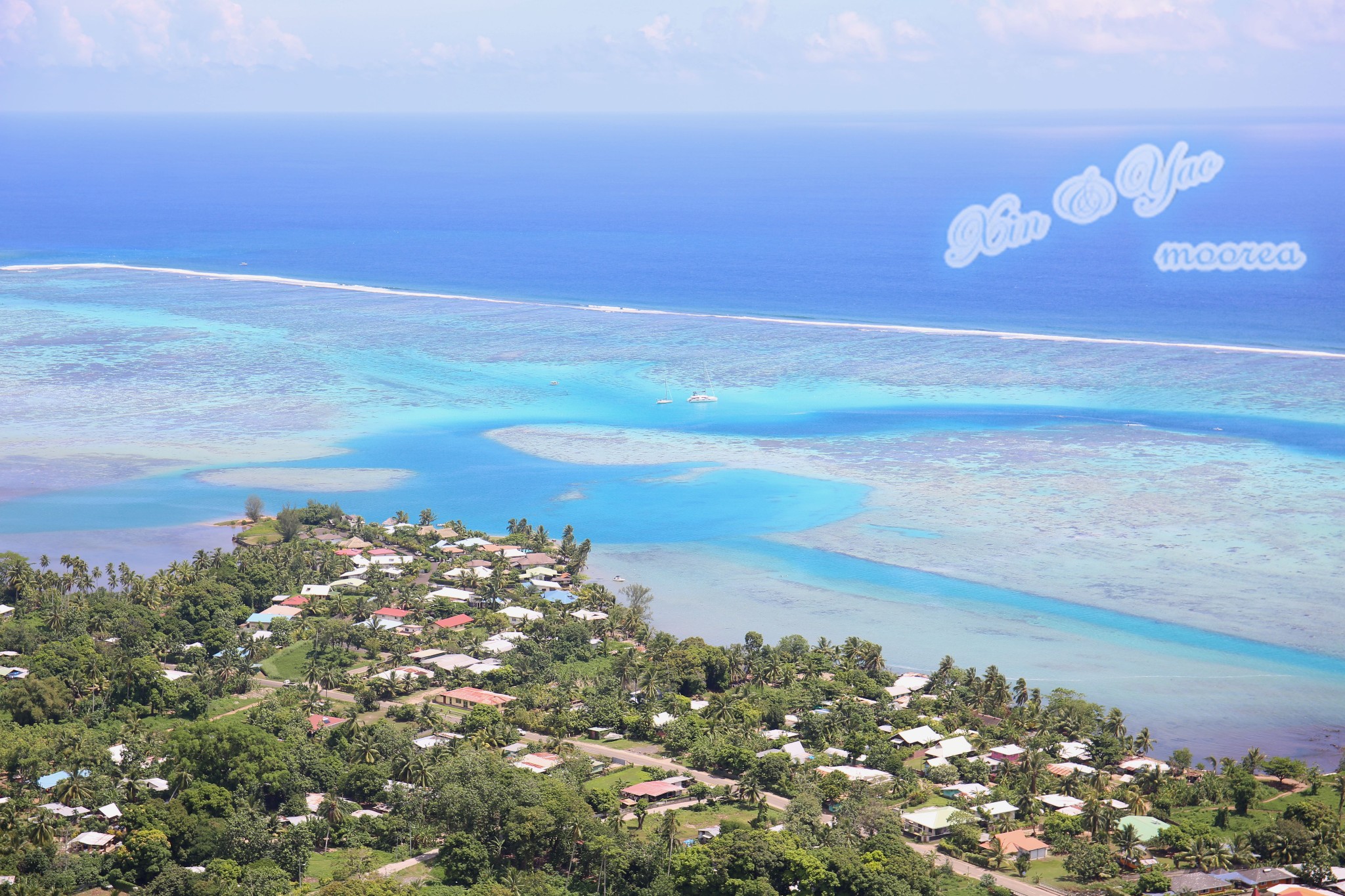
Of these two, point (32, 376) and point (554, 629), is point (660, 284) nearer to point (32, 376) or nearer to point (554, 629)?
point (32, 376)

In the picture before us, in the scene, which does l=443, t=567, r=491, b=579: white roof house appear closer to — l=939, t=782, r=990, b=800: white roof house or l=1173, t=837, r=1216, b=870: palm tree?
l=939, t=782, r=990, b=800: white roof house

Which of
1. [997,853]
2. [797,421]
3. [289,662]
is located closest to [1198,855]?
[997,853]

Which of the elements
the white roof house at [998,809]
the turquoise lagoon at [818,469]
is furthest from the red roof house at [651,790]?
the turquoise lagoon at [818,469]

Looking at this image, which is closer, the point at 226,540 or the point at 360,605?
the point at 360,605

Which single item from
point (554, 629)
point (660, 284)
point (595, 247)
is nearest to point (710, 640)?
point (554, 629)

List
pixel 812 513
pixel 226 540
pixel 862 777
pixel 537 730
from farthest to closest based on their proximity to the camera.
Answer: pixel 812 513, pixel 226 540, pixel 537 730, pixel 862 777

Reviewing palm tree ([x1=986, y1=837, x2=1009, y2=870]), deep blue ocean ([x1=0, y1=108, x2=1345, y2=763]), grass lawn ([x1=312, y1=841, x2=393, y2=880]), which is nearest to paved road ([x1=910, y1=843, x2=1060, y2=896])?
palm tree ([x1=986, y1=837, x2=1009, y2=870])

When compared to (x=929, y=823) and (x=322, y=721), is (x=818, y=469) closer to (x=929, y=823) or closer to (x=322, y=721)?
(x=322, y=721)

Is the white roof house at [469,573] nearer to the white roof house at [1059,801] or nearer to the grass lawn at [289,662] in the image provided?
the grass lawn at [289,662]
